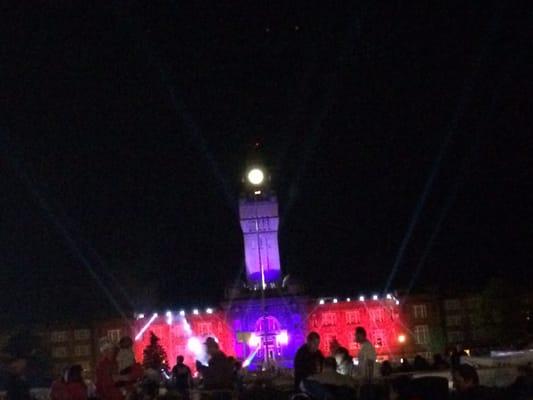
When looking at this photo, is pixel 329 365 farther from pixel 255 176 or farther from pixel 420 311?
pixel 420 311

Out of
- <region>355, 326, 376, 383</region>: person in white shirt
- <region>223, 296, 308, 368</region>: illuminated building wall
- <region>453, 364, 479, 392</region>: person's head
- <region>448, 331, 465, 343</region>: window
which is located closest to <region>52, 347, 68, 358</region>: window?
<region>223, 296, 308, 368</region>: illuminated building wall

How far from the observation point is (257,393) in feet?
50.9

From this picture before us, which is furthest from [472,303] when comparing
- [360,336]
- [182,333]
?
[360,336]

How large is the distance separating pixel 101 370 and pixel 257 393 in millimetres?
3087

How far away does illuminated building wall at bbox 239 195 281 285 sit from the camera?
8481 centimetres

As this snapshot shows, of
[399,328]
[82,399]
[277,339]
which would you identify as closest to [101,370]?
A: [82,399]

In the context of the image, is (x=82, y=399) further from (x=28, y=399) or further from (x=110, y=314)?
(x=110, y=314)

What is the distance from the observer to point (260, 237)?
8538 cm

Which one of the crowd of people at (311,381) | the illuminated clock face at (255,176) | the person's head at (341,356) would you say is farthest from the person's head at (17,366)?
the illuminated clock face at (255,176)

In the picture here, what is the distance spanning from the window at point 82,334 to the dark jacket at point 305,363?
78.4 meters

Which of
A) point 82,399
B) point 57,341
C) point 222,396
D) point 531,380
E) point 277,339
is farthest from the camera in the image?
point 57,341

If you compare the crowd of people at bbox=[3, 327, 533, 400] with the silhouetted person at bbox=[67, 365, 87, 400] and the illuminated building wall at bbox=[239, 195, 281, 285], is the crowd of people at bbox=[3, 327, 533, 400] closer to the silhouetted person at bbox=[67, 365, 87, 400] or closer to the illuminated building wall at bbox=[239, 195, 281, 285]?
the silhouetted person at bbox=[67, 365, 87, 400]

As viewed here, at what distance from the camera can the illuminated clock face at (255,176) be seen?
86312 mm

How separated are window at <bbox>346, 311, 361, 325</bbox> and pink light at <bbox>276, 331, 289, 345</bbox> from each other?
20.6 feet
